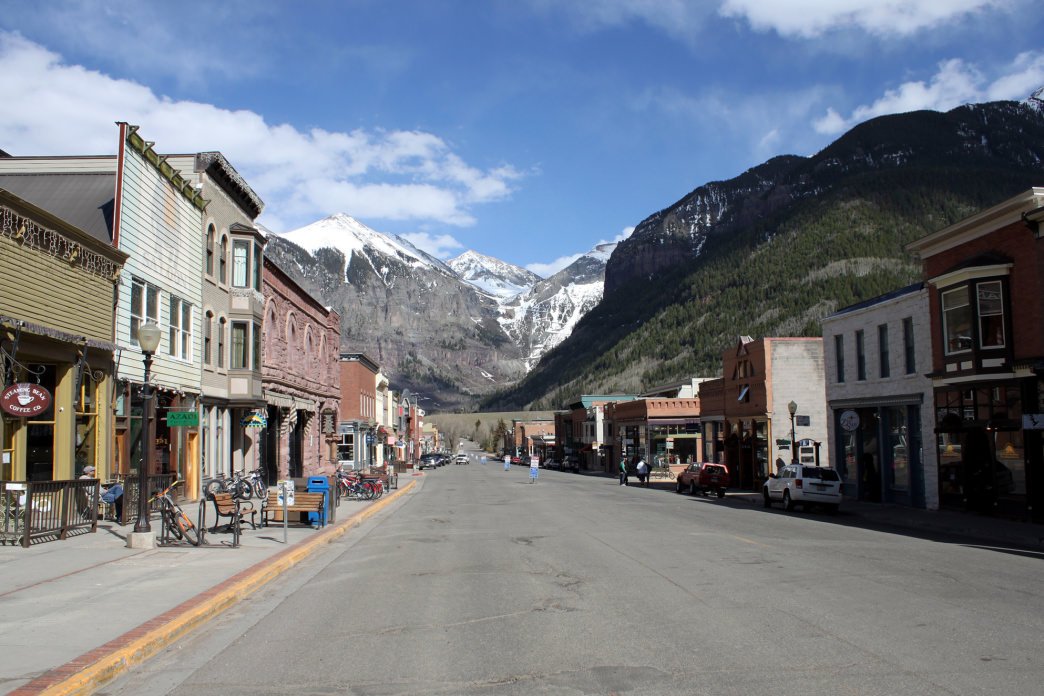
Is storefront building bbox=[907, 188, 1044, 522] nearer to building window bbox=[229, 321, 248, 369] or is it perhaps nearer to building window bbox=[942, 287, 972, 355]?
building window bbox=[942, 287, 972, 355]

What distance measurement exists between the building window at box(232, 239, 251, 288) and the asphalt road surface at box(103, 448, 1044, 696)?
692 inches

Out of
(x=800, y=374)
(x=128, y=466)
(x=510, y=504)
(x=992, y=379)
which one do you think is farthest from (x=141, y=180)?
(x=800, y=374)

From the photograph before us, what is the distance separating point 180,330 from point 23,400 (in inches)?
454

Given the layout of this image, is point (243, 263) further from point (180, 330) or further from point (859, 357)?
point (859, 357)

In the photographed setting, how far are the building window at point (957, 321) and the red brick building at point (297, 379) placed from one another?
24.8 m

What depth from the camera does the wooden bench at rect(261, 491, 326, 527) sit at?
67.6 feet

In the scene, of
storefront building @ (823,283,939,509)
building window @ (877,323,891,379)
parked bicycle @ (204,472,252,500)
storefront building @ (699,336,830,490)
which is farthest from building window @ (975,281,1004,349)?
parked bicycle @ (204,472,252,500)

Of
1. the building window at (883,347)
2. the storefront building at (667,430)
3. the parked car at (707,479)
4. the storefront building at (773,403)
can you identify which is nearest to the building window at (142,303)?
the building window at (883,347)

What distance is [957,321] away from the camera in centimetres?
2623

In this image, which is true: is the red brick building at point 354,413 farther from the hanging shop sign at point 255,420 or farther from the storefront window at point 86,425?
the storefront window at point 86,425

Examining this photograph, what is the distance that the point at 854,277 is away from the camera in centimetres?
12662

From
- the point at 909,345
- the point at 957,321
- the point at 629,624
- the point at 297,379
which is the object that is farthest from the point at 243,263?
the point at 629,624

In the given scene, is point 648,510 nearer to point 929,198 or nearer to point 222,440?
point 222,440

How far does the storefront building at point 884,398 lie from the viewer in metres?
29.0
